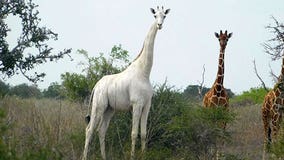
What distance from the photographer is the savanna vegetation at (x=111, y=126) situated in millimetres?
5332

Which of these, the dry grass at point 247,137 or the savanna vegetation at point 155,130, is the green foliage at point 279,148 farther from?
the dry grass at point 247,137

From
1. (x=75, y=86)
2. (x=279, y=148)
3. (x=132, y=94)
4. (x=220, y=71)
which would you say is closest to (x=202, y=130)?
(x=132, y=94)

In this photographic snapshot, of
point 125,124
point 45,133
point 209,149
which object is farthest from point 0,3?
point 45,133

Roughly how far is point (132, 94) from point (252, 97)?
22.6 meters

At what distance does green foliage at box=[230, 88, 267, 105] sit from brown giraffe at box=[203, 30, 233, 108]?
1656 centimetres

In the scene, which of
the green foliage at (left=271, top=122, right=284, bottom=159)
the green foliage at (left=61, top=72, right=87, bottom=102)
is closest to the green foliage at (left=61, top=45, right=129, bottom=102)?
the green foliage at (left=61, top=72, right=87, bottom=102)

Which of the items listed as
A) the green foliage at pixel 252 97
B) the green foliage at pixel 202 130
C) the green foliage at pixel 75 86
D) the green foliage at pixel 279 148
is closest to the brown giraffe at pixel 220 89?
the green foliage at pixel 202 130

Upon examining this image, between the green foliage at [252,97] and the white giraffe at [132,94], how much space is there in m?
19.2

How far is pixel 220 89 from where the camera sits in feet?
35.4

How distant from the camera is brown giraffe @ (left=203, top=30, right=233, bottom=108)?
10633 millimetres

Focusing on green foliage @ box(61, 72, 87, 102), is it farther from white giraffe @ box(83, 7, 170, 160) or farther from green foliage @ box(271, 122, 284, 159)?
green foliage @ box(271, 122, 284, 159)

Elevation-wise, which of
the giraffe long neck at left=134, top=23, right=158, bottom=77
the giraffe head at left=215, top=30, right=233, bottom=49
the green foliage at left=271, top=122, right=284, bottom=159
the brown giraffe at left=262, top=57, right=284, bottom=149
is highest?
the giraffe head at left=215, top=30, right=233, bottom=49

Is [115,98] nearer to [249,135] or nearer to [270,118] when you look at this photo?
[270,118]

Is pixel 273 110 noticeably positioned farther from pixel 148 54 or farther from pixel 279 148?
pixel 279 148
